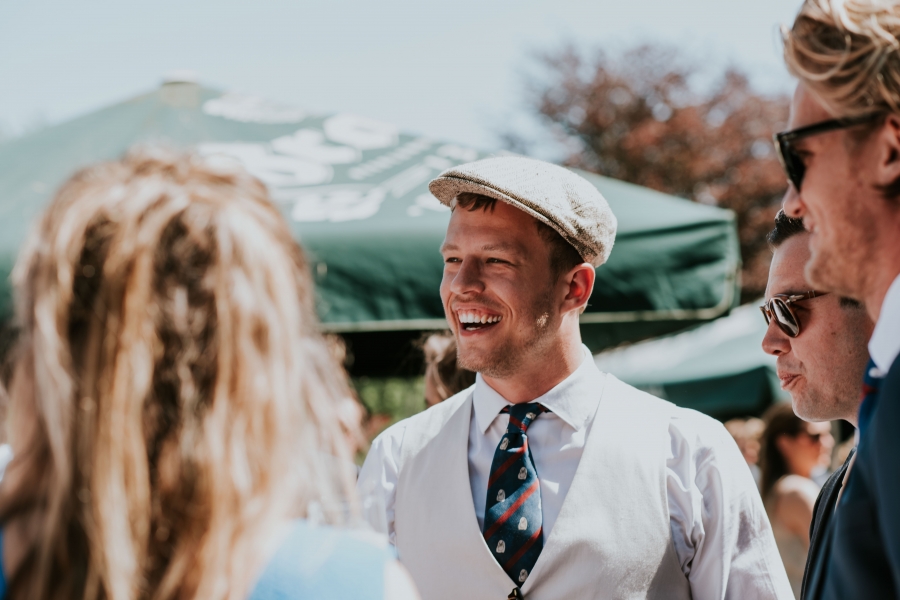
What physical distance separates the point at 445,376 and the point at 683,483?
117cm

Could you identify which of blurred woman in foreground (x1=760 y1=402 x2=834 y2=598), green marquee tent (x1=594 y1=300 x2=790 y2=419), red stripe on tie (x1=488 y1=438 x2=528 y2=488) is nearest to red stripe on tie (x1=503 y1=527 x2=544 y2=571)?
red stripe on tie (x1=488 y1=438 x2=528 y2=488)

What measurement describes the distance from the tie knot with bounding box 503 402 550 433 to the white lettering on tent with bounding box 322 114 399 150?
1.51 meters

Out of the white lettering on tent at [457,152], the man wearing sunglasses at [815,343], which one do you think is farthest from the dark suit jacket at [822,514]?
the white lettering on tent at [457,152]

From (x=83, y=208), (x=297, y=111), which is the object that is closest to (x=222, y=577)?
(x=83, y=208)

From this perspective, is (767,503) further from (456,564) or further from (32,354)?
(32,354)

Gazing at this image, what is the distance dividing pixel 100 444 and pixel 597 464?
137cm

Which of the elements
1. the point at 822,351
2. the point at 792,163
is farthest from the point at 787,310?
the point at 792,163

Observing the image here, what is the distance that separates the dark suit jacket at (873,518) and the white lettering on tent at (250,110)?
276 centimetres

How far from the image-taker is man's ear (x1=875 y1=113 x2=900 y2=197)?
1271 millimetres

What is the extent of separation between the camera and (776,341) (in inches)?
86.9

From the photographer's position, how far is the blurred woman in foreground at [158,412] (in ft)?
3.18

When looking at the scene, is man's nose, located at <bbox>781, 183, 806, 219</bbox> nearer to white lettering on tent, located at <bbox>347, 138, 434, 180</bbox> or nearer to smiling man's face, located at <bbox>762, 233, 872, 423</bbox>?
smiling man's face, located at <bbox>762, 233, 872, 423</bbox>

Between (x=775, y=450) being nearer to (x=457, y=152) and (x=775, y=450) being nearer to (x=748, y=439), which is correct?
(x=457, y=152)

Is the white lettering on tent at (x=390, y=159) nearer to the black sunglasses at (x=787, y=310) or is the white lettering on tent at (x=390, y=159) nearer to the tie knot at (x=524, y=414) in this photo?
the tie knot at (x=524, y=414)
